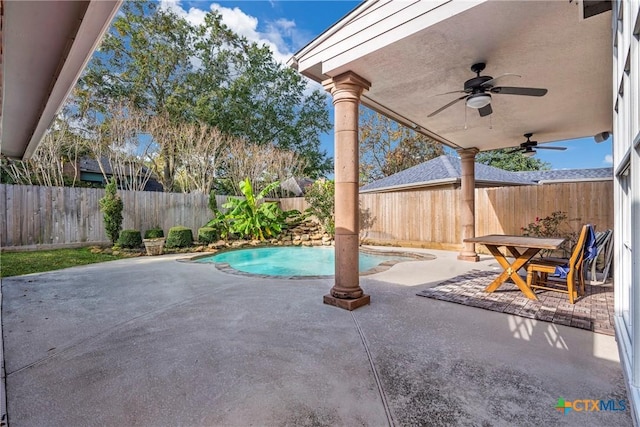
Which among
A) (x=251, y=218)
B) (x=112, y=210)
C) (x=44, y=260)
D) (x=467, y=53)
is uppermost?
Result: (x=467, y=53)

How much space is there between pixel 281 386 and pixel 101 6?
2.94 m

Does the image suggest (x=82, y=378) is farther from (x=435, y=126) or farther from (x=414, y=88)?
(x=435, y=126)

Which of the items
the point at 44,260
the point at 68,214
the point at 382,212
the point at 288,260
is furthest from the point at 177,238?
the point at 382,212

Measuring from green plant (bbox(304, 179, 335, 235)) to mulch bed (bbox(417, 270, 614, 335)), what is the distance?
6.49 m

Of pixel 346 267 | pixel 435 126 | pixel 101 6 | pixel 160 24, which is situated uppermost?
pixel 160 24

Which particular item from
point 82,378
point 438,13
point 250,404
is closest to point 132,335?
point 82,378

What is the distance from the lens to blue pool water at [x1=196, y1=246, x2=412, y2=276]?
7.51 metres

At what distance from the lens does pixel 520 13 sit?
270 centimetres

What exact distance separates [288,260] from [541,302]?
6.32 m

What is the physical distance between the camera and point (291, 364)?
2428 mm

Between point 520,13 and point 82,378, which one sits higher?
point 520,13

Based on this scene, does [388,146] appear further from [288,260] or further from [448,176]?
[288,260]

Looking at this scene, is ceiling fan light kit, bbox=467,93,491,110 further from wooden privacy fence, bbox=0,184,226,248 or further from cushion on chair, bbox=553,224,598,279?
wooden privacy fence, bbox=0,184,226,248

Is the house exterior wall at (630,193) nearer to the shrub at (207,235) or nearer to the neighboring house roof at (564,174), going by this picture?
the shrub at (207,235)
